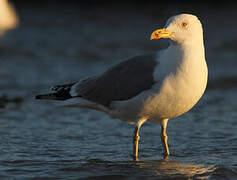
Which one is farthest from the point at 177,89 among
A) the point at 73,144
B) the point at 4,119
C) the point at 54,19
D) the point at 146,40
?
the point at 54,19

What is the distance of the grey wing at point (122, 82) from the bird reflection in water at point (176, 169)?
0.82 m

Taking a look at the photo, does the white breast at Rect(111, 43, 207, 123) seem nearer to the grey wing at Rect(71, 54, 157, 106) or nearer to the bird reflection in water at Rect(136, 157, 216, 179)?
the grey wing at Rect(71, 54, 157, 106)

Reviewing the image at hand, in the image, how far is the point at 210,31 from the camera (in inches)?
715

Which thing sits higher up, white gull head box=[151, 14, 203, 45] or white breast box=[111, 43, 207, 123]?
white gull head box=[151, 14, 203, 45]

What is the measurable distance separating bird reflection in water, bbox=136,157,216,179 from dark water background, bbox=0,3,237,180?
0.01m

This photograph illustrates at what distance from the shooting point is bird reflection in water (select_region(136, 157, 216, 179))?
5.59 m

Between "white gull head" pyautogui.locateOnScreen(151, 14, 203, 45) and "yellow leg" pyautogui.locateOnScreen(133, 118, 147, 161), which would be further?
"yellow leg" pyautogui.locateOnScreen(133, 118, 147, 161)

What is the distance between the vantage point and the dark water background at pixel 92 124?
5828 mm

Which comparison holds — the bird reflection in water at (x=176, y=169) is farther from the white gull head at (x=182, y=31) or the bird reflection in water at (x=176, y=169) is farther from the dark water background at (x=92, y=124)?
the white gull head at (x=182, y=31)

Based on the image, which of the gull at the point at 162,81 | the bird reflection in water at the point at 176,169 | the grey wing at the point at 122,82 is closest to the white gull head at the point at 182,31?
the gull at the point at 162,81

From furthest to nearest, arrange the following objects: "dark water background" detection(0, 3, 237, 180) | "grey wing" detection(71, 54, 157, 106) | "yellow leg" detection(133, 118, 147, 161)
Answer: "yellow leg" detection(133, 118, 147, 161) < "grey wing" detection(71, 54, 157, 106) < "dark water background" detection(0, 3, 237, 180)

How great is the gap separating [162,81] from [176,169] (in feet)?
3.16

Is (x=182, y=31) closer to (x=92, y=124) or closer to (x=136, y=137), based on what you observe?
(x=136, y=137)

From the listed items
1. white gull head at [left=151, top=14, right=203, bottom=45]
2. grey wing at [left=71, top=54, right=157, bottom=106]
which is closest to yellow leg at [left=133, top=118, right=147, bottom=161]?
grey wing at [left=71, top=54, right=157, bottom=106]
